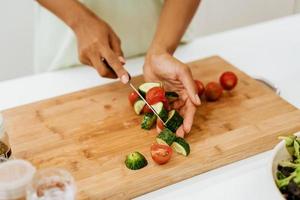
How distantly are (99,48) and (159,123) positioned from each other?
0.92 feet

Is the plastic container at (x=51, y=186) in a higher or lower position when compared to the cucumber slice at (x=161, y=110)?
higher

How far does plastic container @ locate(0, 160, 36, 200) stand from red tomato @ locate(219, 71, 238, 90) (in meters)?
0.66

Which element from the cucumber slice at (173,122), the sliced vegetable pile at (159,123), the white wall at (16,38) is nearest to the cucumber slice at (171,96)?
the sliced vegetable pile at (159,123)

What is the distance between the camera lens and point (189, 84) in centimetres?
126

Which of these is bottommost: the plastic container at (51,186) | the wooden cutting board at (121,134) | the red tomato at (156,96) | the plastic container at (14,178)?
the wooden cutting board at (121,134)

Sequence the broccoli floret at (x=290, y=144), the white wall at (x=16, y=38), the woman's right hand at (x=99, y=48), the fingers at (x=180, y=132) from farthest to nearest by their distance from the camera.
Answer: the white wall at (x=16, y=38), the woman's right hand at (x=99, y=48), the fingers at (x=180, y=132), the broccoli floret at (x=290, y=144)

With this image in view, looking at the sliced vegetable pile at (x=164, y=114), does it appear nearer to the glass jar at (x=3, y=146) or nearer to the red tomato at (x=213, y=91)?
the red tomato at (x=213, y=91)

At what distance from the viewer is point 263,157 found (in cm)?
117

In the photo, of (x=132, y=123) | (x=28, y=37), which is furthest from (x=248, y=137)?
(x=28, y=37)

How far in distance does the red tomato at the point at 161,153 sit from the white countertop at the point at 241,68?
0.06 m

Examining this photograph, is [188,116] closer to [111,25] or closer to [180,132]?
[180,132]

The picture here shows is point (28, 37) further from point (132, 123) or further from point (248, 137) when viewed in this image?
point (248, 137)

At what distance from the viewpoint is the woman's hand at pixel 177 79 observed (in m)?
1.23

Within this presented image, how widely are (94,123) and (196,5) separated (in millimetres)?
515
